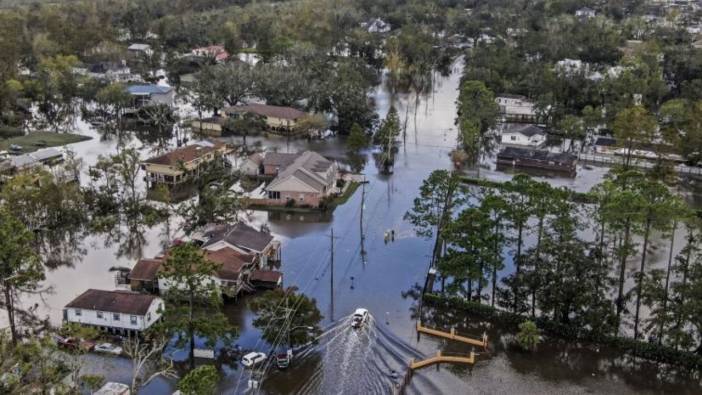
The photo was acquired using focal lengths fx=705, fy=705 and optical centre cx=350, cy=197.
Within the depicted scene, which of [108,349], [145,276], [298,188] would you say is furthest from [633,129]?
[108,349]

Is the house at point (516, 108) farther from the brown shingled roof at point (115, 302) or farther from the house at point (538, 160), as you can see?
the brown shingled roof at point (115, 302)

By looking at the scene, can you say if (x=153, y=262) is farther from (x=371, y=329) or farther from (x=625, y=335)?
(x=625, y=335)

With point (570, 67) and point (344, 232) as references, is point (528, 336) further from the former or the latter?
point (570, 67)

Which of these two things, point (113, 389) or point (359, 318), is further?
point (359, 318)

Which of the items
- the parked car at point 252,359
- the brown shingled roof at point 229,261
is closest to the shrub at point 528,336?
the parked car at point 252,359

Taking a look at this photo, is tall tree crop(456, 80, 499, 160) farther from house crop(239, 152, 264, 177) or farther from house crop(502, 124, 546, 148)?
house crop(239, 152, 264, 177)

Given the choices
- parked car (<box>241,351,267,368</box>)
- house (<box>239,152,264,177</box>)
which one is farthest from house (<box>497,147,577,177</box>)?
parked car (<box>241,351,267,368</box>)

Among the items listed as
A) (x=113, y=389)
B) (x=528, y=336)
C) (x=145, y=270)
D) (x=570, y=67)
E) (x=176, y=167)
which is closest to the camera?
(x=113, y=389)
